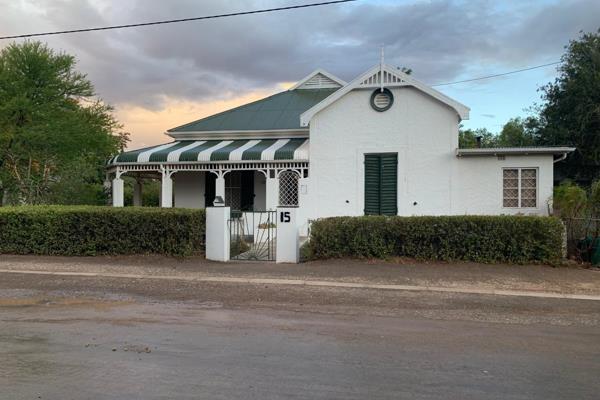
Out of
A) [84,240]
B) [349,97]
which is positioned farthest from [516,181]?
[84,240]

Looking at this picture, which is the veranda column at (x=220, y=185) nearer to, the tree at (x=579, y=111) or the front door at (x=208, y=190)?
the front door at (x=208, y=190)

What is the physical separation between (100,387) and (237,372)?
1265 mm

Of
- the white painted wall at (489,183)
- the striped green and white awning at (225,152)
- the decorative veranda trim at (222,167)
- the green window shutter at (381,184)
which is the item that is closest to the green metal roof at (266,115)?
the striped green and white awning at (225,152)

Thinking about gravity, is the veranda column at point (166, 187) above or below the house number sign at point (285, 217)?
above

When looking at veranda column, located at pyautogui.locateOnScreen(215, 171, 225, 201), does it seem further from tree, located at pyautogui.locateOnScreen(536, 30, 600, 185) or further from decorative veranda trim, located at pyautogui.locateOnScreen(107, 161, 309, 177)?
tree, located at pyautogui.locateOnScreen(536, 30, 600, 185)

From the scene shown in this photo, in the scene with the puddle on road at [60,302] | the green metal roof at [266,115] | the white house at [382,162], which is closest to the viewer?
the puddle on road at [60,302]

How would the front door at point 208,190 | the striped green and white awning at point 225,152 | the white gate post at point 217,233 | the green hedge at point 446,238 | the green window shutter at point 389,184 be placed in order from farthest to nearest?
the front door at point 208,190 → the striped green and white awning at point 225,152 → the green window shutter at point 389,184 → the white gate post at point 217,233 → the green hedge at point 446,238

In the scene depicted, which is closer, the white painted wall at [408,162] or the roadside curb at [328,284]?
the roadside curb at [328,284]

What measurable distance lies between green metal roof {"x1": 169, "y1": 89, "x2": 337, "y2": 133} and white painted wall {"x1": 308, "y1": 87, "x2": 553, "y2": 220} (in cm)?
277

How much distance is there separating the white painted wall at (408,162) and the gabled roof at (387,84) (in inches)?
9.0

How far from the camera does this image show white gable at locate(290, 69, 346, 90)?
76.6ft

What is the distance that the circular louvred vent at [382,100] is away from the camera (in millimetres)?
16938

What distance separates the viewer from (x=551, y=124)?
1198 inches

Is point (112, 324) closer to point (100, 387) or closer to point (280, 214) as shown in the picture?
point (100, 387)
